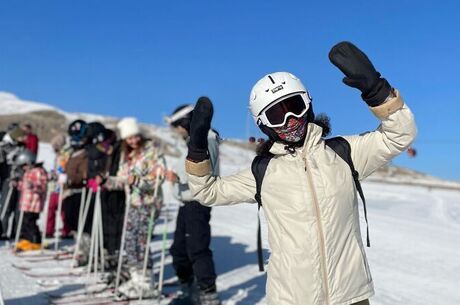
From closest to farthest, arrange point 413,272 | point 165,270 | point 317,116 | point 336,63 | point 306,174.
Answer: point 336,63
point 306,174
point 317,116
point 413,272
point 165,270

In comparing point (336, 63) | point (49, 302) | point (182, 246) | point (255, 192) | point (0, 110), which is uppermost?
point (0, 110)

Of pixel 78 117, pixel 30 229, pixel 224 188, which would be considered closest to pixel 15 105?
pixel 78 117

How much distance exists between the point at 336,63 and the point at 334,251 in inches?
36.0

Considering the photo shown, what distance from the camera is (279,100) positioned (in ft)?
9.47

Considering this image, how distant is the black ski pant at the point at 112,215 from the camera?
7375mm

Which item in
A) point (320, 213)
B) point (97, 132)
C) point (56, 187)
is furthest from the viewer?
point (56, 187)

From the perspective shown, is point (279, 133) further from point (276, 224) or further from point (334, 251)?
point (334, 251)

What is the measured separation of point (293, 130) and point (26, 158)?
24.1 feet

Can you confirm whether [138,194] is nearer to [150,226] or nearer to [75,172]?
[150,226]

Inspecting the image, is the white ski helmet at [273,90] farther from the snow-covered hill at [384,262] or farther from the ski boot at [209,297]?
the ski boot at [209,297]

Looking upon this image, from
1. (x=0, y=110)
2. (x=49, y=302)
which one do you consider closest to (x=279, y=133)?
(x=49, y=302)

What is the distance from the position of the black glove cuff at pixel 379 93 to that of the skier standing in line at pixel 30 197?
Result: 24.9 feet

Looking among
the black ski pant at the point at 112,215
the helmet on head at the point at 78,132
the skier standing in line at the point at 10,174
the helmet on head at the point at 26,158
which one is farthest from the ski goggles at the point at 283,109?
the skier standing in line at the point at 10,174

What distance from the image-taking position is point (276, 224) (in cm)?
295
